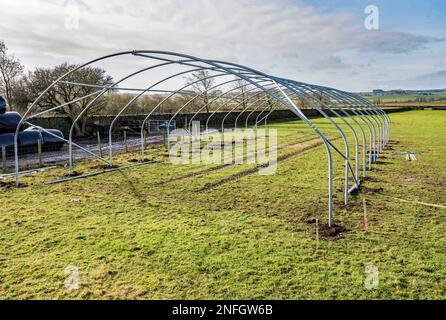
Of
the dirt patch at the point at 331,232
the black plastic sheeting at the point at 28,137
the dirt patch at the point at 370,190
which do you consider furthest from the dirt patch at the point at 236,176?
the black plastic sheeting at the point at 28,137

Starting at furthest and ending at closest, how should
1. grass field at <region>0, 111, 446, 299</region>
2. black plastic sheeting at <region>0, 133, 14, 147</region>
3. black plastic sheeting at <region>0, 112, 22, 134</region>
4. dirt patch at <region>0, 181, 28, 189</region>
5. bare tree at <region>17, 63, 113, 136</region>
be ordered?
bare tree at <region>17, 63, 113, 136</region>, black plastic sheeting at <region>0, 112, 22, 134</region>, black plastic sheeting at <region>0, 133, 14, 147</region>, dirt patch at <region>0, 181, 28, 189</region>, grass field at <region>0, 111, 446, 299</region>

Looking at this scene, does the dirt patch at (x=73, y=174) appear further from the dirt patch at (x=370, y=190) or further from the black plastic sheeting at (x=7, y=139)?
the dirt patch at (x=370, y=190)

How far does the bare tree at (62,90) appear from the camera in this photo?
21500mm

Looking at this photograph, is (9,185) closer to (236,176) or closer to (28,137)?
(236,176)

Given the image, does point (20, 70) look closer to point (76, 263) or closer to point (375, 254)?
point (76, 263)

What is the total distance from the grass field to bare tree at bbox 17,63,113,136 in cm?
1445

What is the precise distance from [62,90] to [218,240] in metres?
20.4

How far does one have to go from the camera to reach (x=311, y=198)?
291 inches

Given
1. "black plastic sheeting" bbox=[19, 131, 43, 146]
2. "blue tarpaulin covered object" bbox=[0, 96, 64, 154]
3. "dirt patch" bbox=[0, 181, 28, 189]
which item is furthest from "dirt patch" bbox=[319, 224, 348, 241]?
"black plastic sheeting" bbox=[19, 131, 43, 146]

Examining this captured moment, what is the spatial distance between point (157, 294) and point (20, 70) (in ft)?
80.7

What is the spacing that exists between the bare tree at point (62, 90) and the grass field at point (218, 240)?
569 inches

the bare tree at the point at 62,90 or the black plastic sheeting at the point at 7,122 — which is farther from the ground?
the bare tree at the point at 62,90

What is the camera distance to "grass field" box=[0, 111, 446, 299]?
3.79 m

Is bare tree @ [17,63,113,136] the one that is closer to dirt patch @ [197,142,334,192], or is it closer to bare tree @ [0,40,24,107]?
bare tree @ [0,40,24,107]
